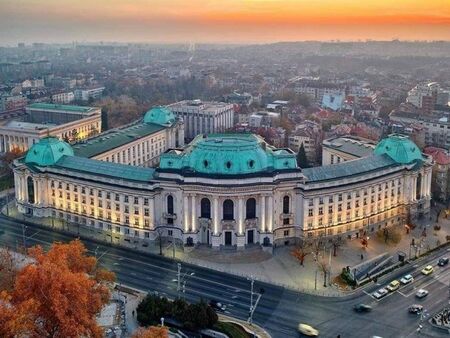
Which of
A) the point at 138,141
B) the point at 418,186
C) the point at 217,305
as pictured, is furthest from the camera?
the point at 138,141

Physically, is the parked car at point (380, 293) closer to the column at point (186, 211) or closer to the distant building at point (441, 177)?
the column at point (186, 211)

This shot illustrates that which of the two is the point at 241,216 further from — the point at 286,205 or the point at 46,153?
the point at 46,153

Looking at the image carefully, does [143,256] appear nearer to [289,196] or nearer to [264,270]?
[264,270]

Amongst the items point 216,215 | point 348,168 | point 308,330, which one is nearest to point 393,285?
point 308,330

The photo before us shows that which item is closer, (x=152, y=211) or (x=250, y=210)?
(x=250, y=210)

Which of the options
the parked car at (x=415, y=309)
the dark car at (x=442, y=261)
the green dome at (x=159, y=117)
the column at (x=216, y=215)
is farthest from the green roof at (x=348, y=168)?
the green dome at (x=159, y=117)

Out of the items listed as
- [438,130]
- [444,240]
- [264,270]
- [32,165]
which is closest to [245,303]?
[264,270]

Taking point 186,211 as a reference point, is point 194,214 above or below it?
below
